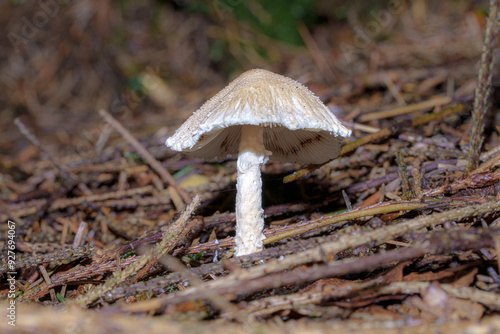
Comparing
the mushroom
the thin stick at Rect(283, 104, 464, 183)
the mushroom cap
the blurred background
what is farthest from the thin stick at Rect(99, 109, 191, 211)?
the blurred background

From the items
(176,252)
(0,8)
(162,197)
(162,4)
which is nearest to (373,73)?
(162,197)

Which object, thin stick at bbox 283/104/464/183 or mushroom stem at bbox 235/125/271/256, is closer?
mushroom stem at bbox 235/125/271/256

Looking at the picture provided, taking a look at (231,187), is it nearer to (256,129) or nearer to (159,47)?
(256,129)

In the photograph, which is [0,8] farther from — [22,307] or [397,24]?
[397,24]

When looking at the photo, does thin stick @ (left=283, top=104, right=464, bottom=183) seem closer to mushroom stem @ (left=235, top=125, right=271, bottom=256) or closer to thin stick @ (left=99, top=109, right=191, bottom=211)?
mushroom stem @ (left=235, top=125, right=271, bottom=256)

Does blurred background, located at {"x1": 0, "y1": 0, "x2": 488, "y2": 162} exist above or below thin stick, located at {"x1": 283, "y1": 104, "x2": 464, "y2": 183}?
above

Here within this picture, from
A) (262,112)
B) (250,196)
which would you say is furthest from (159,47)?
(262,112)

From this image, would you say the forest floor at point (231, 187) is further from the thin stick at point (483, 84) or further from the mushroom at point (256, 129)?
the mushroom at point (256, 129)
